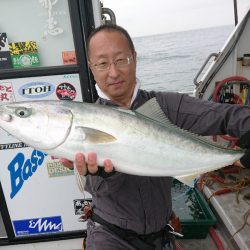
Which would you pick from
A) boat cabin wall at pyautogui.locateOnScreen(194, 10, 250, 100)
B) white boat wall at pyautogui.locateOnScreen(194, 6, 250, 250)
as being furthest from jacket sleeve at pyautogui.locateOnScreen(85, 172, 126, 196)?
boat cabin wall at pyautogui.locateOnScreen(194, 10, 250, 100)

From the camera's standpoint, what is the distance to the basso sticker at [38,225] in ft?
12.1

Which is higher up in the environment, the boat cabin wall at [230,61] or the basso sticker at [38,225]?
the boat cabin wall at [230,61]

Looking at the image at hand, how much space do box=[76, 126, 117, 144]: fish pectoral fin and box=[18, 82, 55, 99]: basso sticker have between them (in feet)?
4.96

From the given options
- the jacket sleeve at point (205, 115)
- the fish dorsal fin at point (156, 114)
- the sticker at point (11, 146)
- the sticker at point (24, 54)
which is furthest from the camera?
the sticker at point (11, 146)

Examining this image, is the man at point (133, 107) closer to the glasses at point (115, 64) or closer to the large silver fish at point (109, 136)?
the glasses at point (115, 64)

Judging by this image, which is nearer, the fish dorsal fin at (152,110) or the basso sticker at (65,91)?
the fish dorsal fin at (152,110)

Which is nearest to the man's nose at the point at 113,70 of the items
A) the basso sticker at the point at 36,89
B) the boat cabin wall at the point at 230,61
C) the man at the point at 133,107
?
the man at the point at 133,107

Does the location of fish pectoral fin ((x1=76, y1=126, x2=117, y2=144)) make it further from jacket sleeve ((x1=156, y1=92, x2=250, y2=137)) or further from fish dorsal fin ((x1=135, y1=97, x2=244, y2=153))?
jacket sleeve ((x1=156, y1=92, x2=250, y2=137))

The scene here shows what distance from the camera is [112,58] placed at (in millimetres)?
2303

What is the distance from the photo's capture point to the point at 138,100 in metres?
2.54

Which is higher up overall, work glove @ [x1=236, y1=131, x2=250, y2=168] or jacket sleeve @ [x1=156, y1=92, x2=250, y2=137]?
jacket sleeve @ [x1=156, y1=92, x2=250, y2=137]

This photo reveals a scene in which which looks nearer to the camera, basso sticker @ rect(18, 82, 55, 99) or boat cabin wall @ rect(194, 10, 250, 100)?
basso sticker @ rect(18, 82, 55, 99)

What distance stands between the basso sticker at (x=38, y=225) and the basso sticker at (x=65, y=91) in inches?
55.1

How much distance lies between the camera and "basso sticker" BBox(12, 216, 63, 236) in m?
3.69
